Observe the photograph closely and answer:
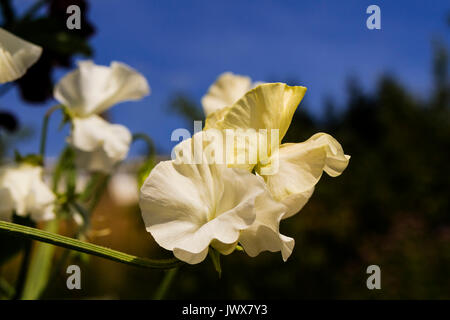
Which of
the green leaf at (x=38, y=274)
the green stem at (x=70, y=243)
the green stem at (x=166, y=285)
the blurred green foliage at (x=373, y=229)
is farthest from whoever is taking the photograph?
the blurred green foliage at (x=373, y=229)

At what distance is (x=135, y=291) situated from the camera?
2.99 m

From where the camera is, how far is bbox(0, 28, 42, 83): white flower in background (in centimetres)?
34

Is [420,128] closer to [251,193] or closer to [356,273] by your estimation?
[356,273]

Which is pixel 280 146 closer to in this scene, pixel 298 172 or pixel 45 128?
pixel 298 172

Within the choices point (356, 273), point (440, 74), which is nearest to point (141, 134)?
point (356, 273)

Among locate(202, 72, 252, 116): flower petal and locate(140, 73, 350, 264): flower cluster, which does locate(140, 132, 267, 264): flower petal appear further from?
locate(202, 72, 252, 116): flower petal

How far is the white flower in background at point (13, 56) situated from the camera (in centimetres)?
34

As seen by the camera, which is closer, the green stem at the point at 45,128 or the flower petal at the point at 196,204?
the flower petal at the point at 196,204

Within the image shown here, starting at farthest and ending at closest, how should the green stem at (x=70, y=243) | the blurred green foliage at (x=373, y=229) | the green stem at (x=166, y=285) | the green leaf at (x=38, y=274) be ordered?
the blurred green foliage at (x=373, y=229) → the green leaf at (x=38, y=274) → the green stem at (x=166, y=285) → the green stem at (x=70, y=243)

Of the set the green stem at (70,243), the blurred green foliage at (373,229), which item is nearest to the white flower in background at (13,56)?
the green stem at (70,243)

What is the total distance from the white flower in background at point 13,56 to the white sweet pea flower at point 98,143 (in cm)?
20

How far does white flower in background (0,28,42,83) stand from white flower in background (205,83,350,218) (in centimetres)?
14

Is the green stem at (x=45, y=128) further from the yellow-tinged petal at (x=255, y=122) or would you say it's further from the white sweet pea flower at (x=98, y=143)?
the yellow-tinged petal at (x=255, y=122)

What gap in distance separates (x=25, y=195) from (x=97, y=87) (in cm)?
15
